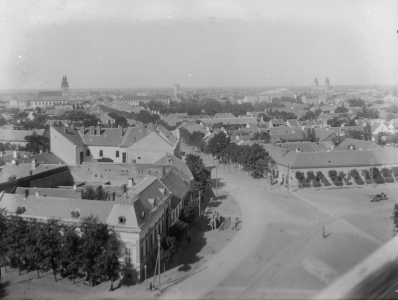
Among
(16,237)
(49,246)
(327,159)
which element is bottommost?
(49,246)

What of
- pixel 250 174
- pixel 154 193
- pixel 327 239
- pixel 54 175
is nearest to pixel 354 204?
pixel 327 239

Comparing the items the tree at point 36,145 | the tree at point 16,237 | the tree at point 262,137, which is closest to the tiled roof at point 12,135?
the tree at point 36,145

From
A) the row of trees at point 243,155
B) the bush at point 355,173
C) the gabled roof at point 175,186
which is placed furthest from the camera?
the row of trees at point 243,155

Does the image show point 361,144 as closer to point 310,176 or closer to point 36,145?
point 310,176

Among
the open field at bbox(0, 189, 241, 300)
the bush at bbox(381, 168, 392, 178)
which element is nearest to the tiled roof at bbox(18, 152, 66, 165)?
the open field at bbox(0, 189, 241, 300)

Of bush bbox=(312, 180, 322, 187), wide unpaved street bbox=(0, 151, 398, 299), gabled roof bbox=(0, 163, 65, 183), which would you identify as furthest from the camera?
bush bbox=(312, 180, 322, 187)

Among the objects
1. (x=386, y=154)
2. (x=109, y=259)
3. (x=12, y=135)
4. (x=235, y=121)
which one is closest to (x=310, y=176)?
(x=386, y=154)

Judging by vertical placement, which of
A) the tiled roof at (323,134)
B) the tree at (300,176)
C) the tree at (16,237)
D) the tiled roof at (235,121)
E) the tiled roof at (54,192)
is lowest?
the tree at (300,176)

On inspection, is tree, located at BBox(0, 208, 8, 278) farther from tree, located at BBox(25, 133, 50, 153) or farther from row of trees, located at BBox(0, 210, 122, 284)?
tree, located at BBox(25, 133, 50, 153)

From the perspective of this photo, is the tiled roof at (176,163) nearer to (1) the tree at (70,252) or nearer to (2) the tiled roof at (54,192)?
(2) the tiled roof at (54,192)
